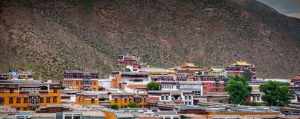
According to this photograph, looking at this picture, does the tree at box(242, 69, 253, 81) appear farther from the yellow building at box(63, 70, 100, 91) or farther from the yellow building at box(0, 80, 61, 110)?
the yellow building at box(0, 80, 61, 110)

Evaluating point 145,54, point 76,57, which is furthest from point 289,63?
point 76,57

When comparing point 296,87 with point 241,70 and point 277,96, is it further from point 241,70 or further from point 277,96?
point 277,96

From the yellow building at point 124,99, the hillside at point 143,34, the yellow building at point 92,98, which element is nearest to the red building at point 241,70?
the hillside at point 143,34

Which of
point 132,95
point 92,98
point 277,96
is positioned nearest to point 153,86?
point 132,95

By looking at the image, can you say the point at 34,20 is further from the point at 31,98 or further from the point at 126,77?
the point at 31,98

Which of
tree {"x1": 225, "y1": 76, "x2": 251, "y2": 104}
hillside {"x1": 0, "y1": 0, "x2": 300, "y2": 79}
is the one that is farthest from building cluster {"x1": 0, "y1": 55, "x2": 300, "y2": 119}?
hillside {"x1": 0, "y1": 0, "x2": 300, "y2": 79}

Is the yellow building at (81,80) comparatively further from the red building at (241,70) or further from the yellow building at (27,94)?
the red building at (241,70)
